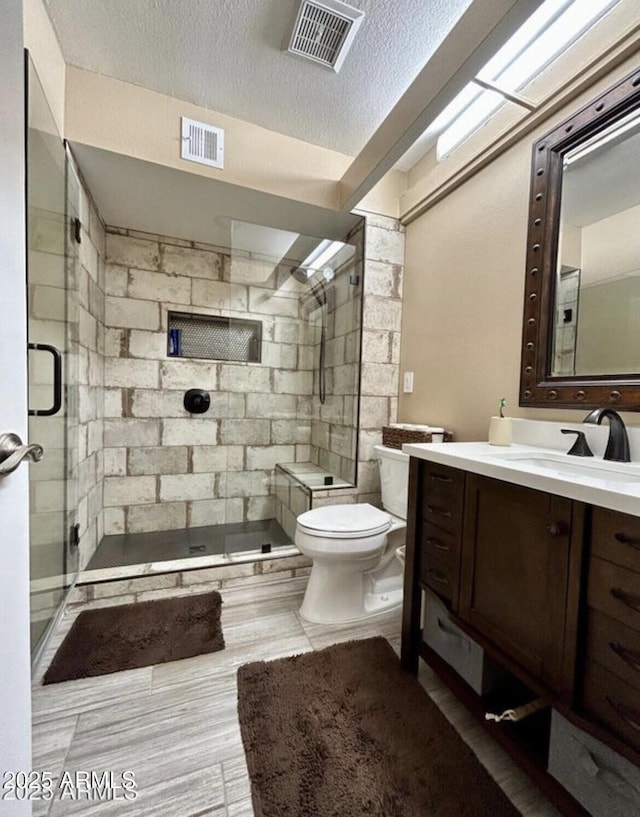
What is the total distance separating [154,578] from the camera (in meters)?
1.88

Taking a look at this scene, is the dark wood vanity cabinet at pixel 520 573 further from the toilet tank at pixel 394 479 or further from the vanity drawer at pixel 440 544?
the toilet tank at pixel 394 479

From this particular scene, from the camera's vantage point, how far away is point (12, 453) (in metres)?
0.66

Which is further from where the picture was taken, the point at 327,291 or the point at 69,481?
the point at 327,291

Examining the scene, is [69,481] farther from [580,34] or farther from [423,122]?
[580,34]

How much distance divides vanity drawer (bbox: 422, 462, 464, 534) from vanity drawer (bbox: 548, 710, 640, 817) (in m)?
0.53

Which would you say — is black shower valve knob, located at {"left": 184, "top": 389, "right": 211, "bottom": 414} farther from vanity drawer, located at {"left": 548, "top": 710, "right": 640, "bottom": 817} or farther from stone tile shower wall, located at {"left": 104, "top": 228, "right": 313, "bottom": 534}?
vanity drawer, located at {"left": 548, "top": 710, "right": 640, "bottom": 817}

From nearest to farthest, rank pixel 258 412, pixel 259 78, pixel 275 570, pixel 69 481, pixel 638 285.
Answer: pixel 638 285
pixel 259 78
pixel 69 481
pixel 275 570
pixel 258 412

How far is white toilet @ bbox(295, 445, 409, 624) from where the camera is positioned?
1648 mm

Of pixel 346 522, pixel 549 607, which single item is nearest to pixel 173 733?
pixel 346 522

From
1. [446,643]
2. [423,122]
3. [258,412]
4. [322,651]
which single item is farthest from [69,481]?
[423,122]

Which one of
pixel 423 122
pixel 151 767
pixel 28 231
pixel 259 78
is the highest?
pixel 259 78

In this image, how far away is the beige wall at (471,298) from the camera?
1568 millimetres

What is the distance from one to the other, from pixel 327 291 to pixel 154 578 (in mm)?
2136

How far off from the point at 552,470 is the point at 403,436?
907mm
